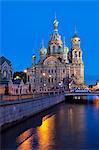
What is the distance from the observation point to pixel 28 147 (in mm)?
28906

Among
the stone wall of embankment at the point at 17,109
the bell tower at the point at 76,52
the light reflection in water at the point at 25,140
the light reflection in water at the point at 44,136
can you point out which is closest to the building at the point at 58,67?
the bell tower at the point at 76,52

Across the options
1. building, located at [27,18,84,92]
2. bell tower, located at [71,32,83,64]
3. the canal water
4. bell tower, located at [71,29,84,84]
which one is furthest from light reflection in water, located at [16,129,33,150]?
bell tower, located at [71,32,83,64]

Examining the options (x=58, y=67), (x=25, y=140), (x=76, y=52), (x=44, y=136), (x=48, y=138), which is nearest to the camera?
(x=25, y=140)

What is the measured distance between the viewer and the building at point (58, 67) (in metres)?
163

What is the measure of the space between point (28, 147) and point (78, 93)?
7553 cm

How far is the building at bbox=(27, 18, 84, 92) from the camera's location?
163m

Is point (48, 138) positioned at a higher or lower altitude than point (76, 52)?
lower

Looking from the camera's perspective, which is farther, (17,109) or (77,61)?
(77,61)

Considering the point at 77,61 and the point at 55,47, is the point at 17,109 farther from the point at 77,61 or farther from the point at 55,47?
the point at 55,47

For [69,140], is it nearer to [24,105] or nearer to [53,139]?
[53,139]

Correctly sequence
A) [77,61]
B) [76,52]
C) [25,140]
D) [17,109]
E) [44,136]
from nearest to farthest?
[25,140] < [44,136] < [17,109] < [77,61] < [76,52]

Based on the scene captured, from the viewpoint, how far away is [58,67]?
6531 inches

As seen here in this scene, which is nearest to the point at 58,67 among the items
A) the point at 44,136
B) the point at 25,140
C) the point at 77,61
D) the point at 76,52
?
the point at 77,61

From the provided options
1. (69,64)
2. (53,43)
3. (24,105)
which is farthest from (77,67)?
(24,105)
